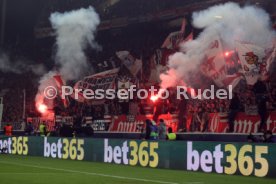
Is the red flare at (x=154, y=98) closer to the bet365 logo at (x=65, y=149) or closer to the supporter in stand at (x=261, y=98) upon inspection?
the bet365 logo at (x=65, y=149)

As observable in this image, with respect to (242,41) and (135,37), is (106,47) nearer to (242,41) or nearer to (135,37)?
(135,37)

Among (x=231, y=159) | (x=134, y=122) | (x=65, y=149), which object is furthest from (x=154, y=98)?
(x=231, y=159)

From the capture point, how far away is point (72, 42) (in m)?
36.1

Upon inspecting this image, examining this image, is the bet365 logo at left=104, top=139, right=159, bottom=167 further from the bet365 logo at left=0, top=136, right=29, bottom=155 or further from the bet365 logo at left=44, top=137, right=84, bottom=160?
the bet365 logo at left=0, top=136, right=29, bottom=155

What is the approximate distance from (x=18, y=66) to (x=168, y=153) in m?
25.0

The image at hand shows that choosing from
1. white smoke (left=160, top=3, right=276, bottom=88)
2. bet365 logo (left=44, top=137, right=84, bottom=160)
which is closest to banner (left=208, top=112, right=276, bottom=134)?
white smoke (left=160, top=3, right=276, bottom=88)

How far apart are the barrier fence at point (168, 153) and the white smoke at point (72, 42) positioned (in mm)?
11791

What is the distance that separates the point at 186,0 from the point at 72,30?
40.0ft

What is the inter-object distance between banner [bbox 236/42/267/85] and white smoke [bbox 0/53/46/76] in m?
18.1

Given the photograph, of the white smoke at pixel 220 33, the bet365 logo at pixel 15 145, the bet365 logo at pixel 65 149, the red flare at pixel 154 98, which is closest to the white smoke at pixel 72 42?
the red flare at pixel 154 98

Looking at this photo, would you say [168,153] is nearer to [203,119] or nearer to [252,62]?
[203,119]

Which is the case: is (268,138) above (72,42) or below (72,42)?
below

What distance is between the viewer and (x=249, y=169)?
13.2 meters

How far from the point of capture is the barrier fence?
13102 mm
